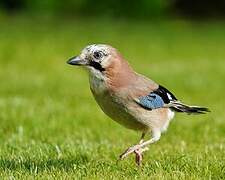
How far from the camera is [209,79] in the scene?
15.9 metres

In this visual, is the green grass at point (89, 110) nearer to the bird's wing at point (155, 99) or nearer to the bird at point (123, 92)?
the bird at point (123, 92)

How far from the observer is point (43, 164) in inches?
256

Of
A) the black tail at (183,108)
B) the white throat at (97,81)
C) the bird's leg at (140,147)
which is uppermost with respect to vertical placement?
the white throat at (97,81)

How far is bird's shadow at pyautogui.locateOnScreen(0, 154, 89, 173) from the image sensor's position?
6223mm

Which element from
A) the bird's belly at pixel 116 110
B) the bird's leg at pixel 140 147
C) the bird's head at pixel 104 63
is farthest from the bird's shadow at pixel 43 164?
the bird's head at pixel 104 63

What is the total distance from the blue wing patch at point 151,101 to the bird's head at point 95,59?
425mm

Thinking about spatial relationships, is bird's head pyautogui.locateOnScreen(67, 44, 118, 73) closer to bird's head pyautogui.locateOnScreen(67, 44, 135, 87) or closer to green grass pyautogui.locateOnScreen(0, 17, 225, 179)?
bird's head pyautogui.locateOnScreen(67, 44, 135, 87)

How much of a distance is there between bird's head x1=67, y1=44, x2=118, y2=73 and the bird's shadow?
2.89ft

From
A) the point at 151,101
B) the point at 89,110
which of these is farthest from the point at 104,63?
the point at 89,110

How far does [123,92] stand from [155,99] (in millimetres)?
397

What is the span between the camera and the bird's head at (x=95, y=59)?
5.83 m

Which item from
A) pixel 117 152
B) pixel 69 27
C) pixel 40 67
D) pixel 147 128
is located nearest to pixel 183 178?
pixel 147 128

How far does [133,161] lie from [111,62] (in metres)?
1.22

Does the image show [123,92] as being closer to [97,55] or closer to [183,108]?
[97,55]
